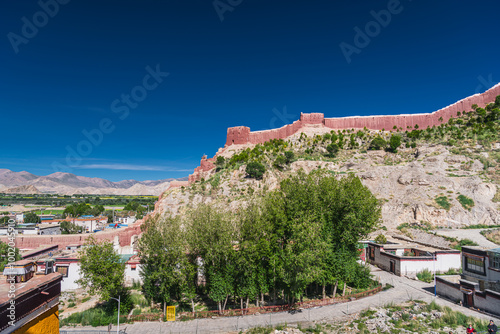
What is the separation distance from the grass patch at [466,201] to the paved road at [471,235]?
158 inches

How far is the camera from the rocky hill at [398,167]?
1356 inches

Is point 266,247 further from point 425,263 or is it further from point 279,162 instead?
point 279,162

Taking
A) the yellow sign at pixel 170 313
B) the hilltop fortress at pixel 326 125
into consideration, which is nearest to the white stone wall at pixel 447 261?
the yellow sign at pixel 170 313

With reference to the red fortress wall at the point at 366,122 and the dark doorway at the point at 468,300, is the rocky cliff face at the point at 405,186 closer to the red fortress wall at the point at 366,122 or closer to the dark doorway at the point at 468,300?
the red fortress wall at the point at 366,122

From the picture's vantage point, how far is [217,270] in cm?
1723

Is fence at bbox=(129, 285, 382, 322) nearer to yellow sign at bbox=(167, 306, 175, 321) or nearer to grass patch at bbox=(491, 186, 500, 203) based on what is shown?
yellow sign at bbox=(167, 306, 175, 321)

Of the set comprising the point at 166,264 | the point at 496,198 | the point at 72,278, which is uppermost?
the point at 496,198

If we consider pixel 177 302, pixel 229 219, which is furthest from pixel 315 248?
pixel 177 302

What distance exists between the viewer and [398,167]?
1756 inches

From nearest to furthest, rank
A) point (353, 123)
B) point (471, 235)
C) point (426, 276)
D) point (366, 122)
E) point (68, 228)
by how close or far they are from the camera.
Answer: point (426, 276)
point (471, 235)
point (68, 228)
point (366, 122)
point (353, 123)

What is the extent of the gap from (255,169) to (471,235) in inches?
1173

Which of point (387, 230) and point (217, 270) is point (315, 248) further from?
point (387, 230)

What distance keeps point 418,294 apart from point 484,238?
49.8 ft

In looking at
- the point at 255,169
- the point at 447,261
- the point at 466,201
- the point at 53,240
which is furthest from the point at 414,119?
the point at 53,240
